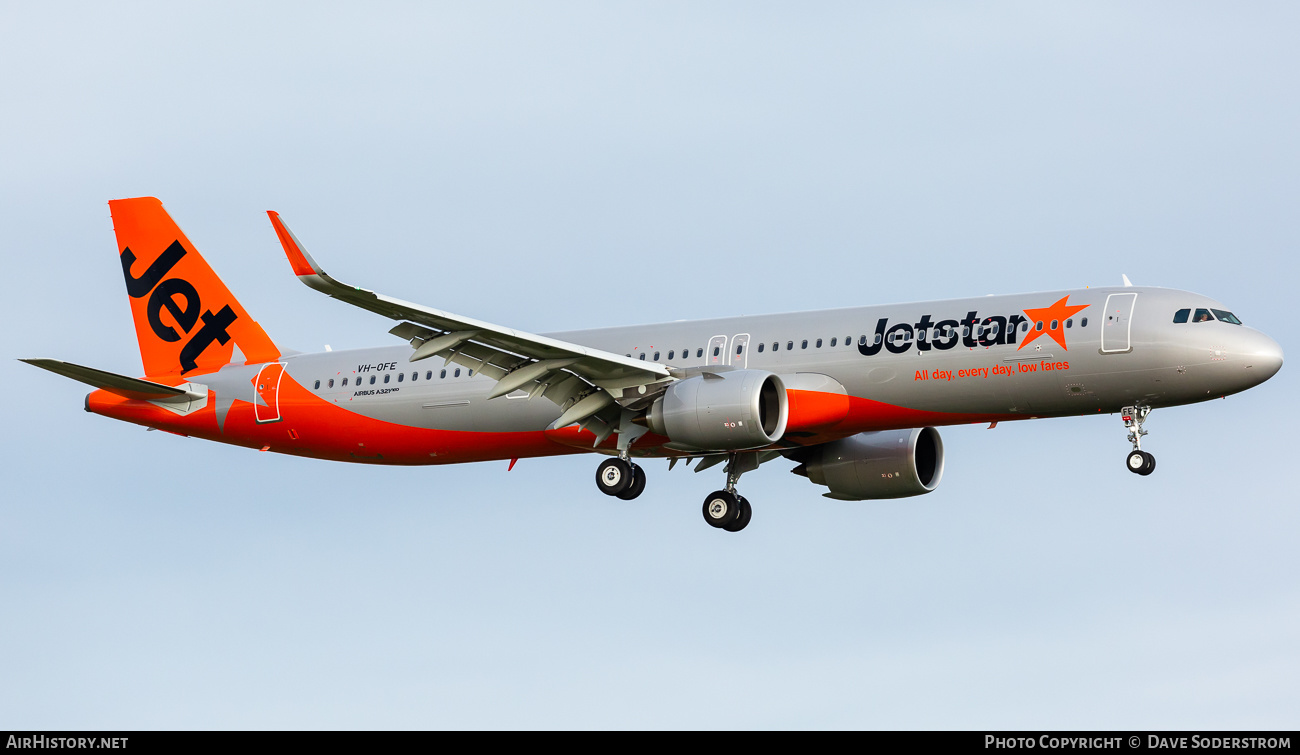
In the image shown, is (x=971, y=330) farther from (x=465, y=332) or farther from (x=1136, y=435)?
(x=465, y=332)

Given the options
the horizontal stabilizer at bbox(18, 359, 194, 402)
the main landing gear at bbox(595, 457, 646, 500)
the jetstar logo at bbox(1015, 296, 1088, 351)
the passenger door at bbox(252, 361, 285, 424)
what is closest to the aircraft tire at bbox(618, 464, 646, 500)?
the main landing gear at bbox(595, 457, 646, 500)

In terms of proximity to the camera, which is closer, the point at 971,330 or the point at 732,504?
the point at 971,330

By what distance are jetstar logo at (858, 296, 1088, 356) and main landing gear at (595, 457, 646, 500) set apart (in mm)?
6457

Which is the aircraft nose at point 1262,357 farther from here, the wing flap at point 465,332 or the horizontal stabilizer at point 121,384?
the horizontal stabilizer at point 121,384

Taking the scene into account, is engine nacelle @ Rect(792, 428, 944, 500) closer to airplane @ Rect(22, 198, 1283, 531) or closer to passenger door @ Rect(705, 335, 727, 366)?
airplane @ Rect(22, 198, 1283, 531)

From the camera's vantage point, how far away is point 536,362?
39.9 meters

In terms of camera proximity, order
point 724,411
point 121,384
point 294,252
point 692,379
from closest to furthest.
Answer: point 294,252 → point 724,411 → point 692,379 → point 121,384

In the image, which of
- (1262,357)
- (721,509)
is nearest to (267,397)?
(721,509)

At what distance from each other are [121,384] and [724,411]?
17.7 m

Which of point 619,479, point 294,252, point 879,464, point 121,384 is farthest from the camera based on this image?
point 121,384

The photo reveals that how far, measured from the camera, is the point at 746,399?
39250 millimetres
